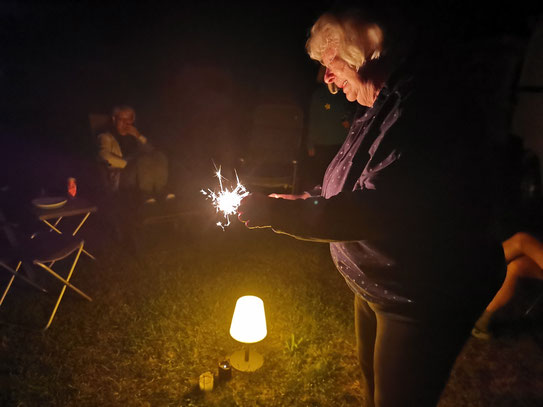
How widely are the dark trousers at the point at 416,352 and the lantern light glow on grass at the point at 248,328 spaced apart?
158 centimetres

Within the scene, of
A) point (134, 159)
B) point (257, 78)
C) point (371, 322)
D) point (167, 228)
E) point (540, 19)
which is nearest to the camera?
point (371, 322)

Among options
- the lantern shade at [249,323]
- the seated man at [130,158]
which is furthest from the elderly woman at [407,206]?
the seated man at [130,158]

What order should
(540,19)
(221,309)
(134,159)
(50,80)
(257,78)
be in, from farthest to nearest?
1. (257,78)
2. (540,19)
3. (50,80)
4. (134,159)
5. (221,309)

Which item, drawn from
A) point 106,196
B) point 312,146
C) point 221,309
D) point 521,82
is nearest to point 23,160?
point 106,196

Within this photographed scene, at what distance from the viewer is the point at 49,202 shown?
4.05m

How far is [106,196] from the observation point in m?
5.27

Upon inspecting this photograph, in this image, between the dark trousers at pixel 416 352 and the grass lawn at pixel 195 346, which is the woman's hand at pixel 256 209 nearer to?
the dark trousers at pixel 416 352

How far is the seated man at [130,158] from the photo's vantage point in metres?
5.71

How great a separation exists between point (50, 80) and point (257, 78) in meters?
4.46

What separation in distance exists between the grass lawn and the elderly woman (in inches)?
70.6

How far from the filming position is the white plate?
3960mm

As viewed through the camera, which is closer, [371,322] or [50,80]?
[371,322]

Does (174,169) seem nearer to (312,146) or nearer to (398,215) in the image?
(312,146)

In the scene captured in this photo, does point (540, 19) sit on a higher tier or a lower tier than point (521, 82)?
higher
